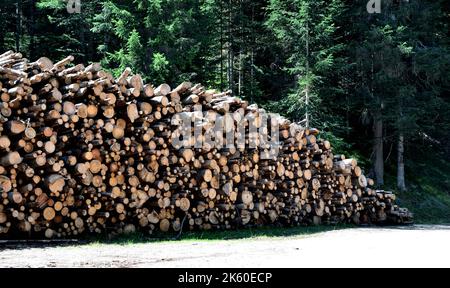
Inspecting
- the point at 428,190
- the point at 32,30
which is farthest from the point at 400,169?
the point at 32,30

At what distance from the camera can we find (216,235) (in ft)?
34.1

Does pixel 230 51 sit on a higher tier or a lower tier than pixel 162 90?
higher

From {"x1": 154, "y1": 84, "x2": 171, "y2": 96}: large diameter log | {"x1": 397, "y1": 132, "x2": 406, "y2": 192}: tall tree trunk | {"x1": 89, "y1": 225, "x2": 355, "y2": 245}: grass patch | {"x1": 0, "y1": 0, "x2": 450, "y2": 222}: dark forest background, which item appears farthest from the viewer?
{"x1": 397, "y1": 132, "x2": 406, "y2": 192}: tall tree trunk

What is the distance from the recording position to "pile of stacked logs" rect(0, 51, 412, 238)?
879cm

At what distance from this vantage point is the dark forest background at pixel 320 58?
20.4m

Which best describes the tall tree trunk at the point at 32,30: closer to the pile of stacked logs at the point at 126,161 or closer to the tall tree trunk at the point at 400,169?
the pile of stacked logs at the point at 126,161

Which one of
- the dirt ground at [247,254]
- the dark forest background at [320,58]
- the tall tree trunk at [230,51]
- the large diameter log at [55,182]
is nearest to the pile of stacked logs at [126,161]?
the large diameter log at [55,182]

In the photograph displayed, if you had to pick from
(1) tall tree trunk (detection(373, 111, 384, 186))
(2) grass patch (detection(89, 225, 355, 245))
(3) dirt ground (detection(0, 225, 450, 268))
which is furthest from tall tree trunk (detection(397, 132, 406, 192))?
(3) dirt ground (detection(0, 225, 450, 268))

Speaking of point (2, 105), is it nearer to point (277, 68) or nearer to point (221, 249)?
point (221, 249)

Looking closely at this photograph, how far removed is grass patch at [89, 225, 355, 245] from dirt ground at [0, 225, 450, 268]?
56 centimetres

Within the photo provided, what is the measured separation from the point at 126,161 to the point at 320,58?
40.0 feet

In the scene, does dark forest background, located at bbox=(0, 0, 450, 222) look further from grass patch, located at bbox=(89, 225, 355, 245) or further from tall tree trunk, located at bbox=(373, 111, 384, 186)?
grass patch, located at bbox=(89, 225, 355, 245)

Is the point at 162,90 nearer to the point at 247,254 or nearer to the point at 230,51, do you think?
the point at 247,254
